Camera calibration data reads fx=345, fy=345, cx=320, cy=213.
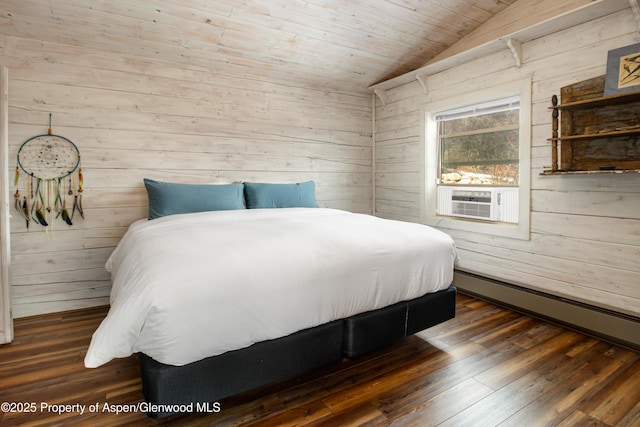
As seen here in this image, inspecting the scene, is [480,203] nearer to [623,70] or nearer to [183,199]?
[623,70]

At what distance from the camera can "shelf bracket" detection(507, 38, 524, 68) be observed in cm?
262

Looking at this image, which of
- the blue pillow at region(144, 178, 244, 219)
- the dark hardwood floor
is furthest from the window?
the blue pillow at region(144, 178, 244, 219)

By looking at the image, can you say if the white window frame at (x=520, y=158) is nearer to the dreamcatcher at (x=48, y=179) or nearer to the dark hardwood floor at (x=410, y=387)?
the dark hardwood floor at (x=410, y=387)

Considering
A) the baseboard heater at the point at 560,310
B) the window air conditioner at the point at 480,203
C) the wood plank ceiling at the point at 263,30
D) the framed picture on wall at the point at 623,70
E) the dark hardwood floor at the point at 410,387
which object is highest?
the wood plank ceiling at the point at 263,30

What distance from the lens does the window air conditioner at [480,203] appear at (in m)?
2.97

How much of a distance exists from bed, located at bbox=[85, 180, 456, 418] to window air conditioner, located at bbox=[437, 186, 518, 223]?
1.13 m

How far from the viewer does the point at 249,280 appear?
1.43 metres

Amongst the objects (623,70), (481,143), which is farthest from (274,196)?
(623,70)

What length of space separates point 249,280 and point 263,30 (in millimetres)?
2308

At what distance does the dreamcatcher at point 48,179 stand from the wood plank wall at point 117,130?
0.05 metres

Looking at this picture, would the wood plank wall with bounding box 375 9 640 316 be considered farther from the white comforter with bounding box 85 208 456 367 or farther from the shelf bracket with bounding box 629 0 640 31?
the white comforter with bounding box 85 208 456 367

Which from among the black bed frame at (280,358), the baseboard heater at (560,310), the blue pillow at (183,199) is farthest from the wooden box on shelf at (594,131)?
the blue pillow at (183,199)

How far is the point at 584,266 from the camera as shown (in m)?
2.39

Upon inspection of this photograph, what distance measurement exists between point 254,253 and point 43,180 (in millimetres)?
2210
